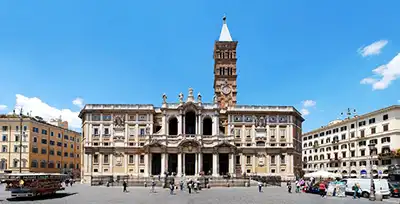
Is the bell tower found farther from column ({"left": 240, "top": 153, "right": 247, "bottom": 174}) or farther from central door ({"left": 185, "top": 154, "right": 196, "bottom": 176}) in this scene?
central door ({"left": 185, "top": 154, "right": 196, "bottom": 176})

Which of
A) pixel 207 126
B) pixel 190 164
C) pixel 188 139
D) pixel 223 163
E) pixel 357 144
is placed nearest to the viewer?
pixel 188 139

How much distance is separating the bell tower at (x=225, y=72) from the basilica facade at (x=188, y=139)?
9.61 meters

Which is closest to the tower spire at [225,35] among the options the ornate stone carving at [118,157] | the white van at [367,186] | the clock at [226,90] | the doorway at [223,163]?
the clock at [226,90]

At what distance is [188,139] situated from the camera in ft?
252

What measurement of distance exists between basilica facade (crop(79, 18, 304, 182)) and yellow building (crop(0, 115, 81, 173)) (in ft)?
40.8

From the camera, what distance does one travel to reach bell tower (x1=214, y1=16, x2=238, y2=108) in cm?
A: 9356

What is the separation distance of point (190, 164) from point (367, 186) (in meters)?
44.4

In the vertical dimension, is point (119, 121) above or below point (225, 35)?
below

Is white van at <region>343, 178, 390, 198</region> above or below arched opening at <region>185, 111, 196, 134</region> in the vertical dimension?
below

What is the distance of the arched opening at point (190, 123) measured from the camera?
8252cm

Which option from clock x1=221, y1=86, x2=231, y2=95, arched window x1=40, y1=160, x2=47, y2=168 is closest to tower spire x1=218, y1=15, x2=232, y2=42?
clock x1=221, y1=86, x2=231, y2=95

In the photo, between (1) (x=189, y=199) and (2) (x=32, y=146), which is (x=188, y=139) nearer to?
(2) (x=32, y=146)

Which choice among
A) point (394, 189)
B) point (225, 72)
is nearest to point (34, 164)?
point (225, 72)

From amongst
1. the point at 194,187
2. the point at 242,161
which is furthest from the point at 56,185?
the point at 242,161
